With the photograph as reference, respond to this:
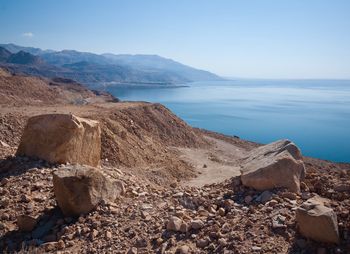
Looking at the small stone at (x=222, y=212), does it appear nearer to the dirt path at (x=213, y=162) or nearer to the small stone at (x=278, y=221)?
the small stone at (x=278, y=221)

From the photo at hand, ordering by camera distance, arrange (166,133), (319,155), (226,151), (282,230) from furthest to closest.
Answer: (319,155), (226,151), (166,133), (282,230)

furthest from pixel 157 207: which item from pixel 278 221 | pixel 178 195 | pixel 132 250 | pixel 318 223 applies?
pixel 318 223

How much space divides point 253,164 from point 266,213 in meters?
1.70

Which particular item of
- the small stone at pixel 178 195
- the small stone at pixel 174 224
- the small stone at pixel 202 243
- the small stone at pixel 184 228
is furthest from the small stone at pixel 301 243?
the small stone at pixel 178 195

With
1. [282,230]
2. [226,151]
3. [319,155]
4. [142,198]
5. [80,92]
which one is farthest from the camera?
[80,92]

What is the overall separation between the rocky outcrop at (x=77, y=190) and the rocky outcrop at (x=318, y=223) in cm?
365

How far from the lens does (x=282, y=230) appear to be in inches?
203

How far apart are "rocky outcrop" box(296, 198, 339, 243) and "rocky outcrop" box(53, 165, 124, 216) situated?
12.0 ft

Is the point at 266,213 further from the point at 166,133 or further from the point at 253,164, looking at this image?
the point at 166,133

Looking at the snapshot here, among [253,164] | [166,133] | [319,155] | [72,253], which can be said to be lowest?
[319,155]

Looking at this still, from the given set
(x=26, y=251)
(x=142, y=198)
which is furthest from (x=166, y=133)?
(x=26, y=251)

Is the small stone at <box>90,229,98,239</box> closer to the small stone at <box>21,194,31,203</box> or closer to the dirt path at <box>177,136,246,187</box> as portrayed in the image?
the small stone at <box>21,194,31,203</box>

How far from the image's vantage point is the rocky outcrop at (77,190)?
6.41 meters

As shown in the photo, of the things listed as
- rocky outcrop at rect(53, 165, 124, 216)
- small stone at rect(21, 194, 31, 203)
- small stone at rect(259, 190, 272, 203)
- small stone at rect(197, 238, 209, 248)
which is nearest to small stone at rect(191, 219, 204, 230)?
small stone at rect(197, 238, 209, 248)
